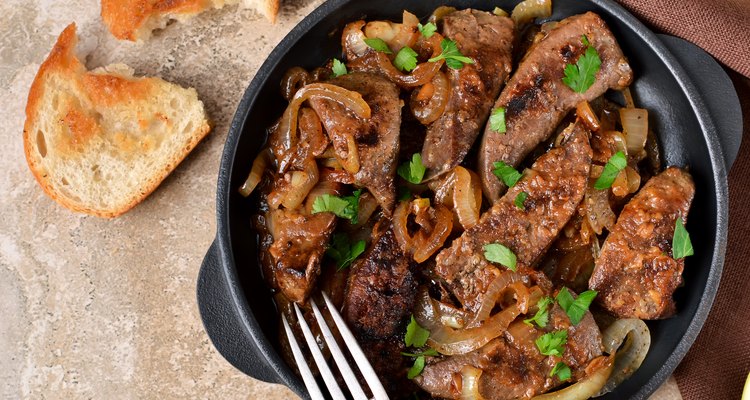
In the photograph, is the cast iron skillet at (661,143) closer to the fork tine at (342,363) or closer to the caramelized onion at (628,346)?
the caramelized onion at (628,346)

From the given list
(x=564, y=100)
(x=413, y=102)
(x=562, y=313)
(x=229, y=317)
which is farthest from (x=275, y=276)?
(x=564, y=100)

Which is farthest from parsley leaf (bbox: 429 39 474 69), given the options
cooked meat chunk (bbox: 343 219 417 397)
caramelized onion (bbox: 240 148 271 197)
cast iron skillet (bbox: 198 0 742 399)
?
caramelized onion (bbox: 240 148 271 197)

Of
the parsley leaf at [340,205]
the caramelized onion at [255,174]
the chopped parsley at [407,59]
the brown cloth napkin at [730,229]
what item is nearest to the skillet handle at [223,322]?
the caramelized onion at [255,174]

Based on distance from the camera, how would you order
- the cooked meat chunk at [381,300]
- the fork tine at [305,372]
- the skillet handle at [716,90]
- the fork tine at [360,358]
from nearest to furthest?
the fork tine at [360,358] < the fork tine at [305,372] < the cooked meat chunk at [381,300] < the skillet handle at [716,90]

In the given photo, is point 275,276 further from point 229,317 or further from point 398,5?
point 398,5

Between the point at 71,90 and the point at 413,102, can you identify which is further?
the point at 71,90

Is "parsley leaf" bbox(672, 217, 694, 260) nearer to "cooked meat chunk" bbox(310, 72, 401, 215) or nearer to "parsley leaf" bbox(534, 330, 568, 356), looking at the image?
"parsley leaf" bbox(534, 330, 568, 356)
